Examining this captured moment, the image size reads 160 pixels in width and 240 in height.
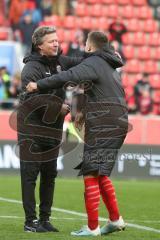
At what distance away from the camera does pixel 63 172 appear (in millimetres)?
18500

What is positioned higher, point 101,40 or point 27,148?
point 101,40

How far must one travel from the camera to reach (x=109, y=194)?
8961 mm

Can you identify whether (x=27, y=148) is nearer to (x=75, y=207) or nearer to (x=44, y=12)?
(x=75, y=207)

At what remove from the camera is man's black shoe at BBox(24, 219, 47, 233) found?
9.20 meters

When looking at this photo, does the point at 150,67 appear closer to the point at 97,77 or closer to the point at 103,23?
the point at 103,23

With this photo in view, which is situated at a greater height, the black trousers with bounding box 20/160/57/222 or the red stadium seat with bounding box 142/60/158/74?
the black trousers with bounding box 20/160/57/222

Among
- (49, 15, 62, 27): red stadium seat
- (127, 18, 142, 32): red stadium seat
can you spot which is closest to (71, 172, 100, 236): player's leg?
(49, 15, 62, 27): red stadium seat

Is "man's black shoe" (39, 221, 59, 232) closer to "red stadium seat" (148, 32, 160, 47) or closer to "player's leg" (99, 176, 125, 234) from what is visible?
"player's leg" (99, 176, 125, 234)

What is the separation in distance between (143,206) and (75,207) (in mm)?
A: 1112

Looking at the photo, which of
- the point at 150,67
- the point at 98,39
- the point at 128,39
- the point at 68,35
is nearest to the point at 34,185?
the point at 98,39

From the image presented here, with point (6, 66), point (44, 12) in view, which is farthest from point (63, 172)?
point (44, 12)

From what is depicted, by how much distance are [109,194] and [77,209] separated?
10.5 ft

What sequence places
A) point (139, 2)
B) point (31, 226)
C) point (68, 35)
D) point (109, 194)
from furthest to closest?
point (139, 2), point (68, 35), point (31, 226), point (109, 194)

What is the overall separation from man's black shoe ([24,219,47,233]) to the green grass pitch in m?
0.09
